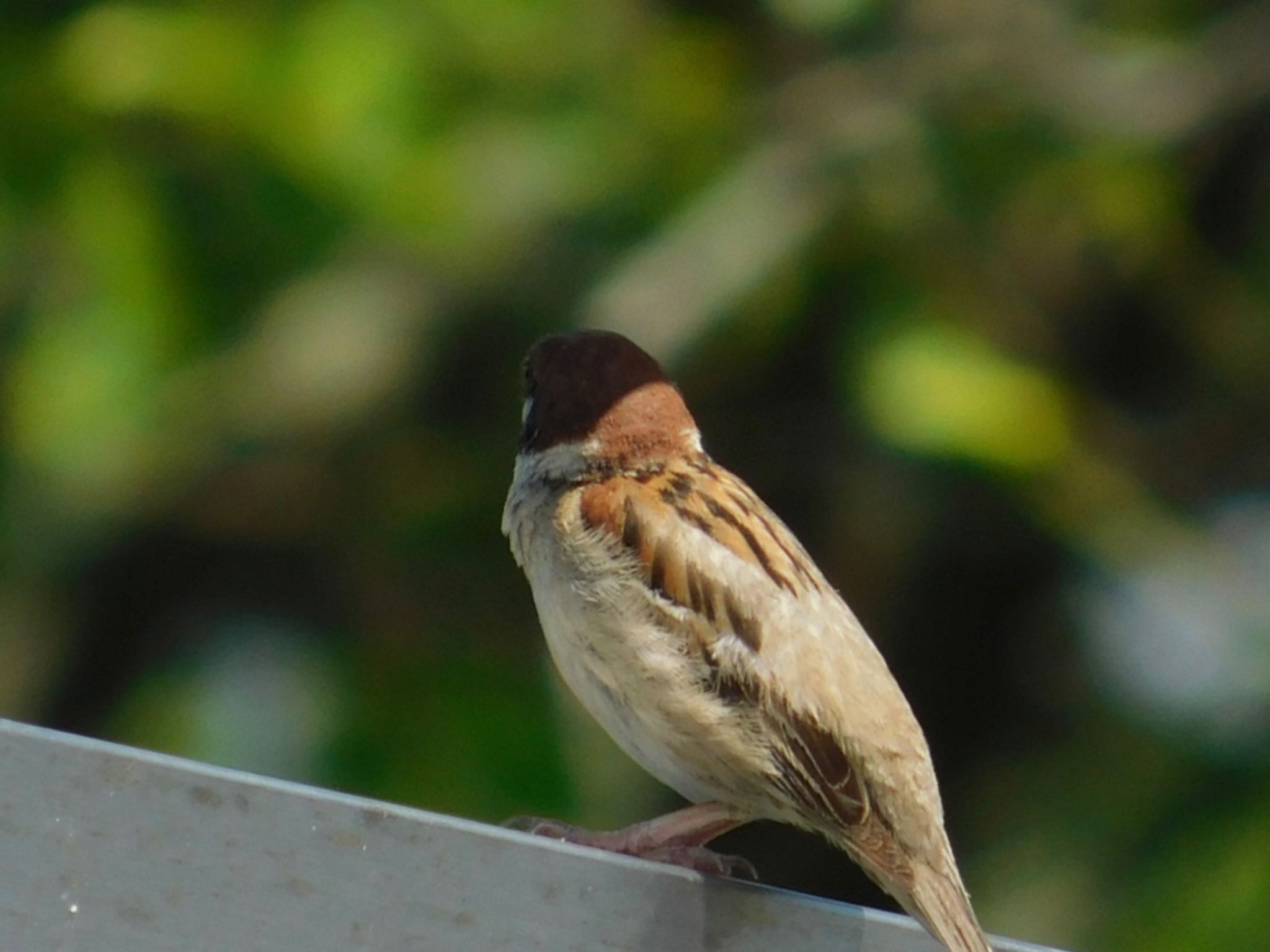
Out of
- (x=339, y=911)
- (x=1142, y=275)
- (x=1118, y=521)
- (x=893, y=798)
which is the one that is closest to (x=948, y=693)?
(x=1118, y=521)

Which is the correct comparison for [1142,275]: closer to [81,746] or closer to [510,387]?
[510,387]

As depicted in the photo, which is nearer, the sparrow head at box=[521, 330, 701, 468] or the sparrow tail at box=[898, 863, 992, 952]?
the sparrow tail at box=[898, 863, 992, 952]

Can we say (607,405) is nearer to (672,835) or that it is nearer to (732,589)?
(732,589)

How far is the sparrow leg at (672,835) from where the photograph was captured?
273 centimetres

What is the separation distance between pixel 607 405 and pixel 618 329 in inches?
47.4

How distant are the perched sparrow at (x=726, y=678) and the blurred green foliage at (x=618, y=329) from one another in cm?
89

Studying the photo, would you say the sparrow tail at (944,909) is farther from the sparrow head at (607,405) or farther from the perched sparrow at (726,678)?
the sparrow head at (607,405)

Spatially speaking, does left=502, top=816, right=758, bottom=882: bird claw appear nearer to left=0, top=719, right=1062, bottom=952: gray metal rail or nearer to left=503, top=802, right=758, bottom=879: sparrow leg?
left=503, top=802, right=758, bottom=879: sparrow leg

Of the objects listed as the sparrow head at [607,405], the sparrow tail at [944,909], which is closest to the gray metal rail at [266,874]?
the sparrow tail at [944,909]

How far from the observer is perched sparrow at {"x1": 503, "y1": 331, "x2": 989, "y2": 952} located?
9.00 feet

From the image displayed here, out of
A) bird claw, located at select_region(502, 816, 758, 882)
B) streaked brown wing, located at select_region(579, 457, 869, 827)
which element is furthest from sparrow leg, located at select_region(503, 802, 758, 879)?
streaked brown wing, located at select_region(579, 457, 869, 827)

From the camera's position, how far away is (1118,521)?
434 cm

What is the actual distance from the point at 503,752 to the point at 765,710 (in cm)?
116

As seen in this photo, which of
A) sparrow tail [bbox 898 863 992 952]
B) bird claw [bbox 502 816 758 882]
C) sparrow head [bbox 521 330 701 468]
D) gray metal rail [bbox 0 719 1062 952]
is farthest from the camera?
sparrow head [bbox 521 330 701 468]
